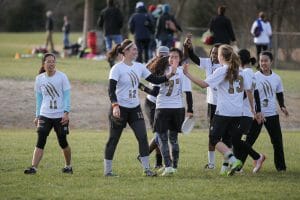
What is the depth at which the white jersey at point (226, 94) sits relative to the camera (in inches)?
457

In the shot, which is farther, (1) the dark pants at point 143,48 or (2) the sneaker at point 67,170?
(1) the dark pants at point 143,48

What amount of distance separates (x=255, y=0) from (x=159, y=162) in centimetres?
2621

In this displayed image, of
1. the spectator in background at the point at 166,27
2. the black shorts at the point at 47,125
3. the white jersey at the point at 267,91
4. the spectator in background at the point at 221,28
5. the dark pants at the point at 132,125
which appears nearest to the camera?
the dark pants at the point at 132,125

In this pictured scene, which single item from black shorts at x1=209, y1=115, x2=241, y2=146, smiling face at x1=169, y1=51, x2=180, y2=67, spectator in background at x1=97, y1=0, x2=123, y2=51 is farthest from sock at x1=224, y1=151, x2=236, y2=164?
spectator in background at x1=97, y1=0, x2=123, y2=51

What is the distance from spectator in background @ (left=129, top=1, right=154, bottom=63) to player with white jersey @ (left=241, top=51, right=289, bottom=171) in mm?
14253

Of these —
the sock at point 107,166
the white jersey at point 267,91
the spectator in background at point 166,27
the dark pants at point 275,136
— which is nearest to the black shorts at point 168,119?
the sock at point 107,166

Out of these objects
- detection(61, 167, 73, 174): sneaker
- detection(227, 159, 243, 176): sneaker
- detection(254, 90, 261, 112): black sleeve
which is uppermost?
detection(254, 90, 261, 112): black sleeve

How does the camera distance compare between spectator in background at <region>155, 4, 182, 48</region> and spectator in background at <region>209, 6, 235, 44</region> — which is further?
spectator in background at <region>155, 4, 182, 48</region>

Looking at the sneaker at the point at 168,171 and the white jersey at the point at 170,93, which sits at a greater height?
the white jersey at the point at 170,93

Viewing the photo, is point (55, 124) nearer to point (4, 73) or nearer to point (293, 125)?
point (293, 125)

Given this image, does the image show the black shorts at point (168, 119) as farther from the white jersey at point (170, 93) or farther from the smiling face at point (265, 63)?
the smiling face at point (265, 63)

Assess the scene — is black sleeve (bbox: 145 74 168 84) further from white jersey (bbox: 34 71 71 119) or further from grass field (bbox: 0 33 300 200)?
grass field (bbox: 0 33 300 200)

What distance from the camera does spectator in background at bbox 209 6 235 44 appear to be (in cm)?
2683

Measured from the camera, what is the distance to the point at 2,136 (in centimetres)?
1794
